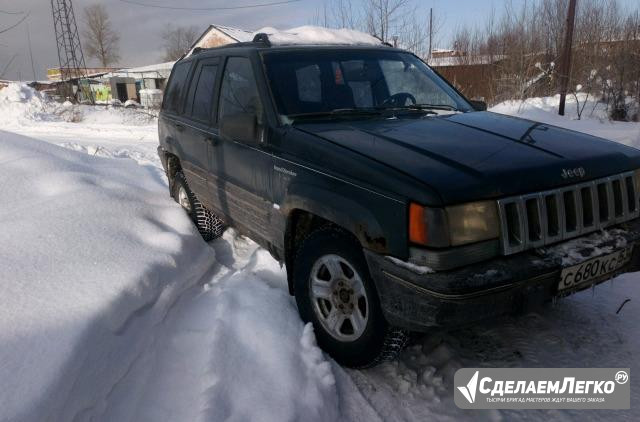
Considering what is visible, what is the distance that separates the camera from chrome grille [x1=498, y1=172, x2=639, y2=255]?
2.15m

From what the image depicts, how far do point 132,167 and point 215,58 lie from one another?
8.99 feet

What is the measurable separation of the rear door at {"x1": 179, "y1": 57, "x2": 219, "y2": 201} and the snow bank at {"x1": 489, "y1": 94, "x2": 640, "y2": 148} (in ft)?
23.9

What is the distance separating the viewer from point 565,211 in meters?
2.33

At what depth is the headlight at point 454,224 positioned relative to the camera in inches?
80.0

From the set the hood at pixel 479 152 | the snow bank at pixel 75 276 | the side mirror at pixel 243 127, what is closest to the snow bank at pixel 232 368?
the snow bank at pixel 75 276

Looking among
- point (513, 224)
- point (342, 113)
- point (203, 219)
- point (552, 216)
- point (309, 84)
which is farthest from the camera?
point (203, 219)

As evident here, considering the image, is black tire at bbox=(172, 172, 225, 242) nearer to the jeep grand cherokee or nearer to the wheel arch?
the jeep grand cherokee

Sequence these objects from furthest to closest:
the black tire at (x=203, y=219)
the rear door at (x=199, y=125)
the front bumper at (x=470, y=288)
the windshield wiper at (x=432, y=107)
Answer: the black tire at (x=203, y=219)
the rear door at (x=199, y=125)
the windshield wiper at (x=432, y=107)
the front bumper at (x=470, y=288)

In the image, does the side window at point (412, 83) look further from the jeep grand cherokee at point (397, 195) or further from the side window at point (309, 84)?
the side window at point (309, 84)

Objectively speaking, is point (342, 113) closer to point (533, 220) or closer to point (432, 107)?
point (432, 107)

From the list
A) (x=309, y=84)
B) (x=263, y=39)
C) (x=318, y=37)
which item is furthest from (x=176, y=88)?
(x=309, y=84)

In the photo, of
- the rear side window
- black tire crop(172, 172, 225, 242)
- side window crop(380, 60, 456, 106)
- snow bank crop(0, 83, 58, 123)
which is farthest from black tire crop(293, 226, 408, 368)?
snow bank crop(0, 83, 58, 123)

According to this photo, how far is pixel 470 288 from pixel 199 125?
284cm

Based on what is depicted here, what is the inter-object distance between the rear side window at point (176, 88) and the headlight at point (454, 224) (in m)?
3.27
